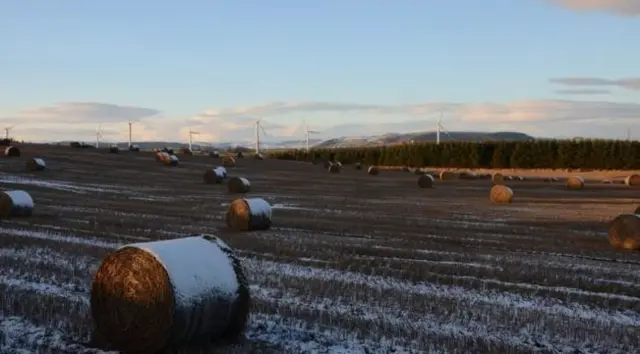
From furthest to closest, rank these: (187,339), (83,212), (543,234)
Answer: (83,212), (543,234), (187,339)

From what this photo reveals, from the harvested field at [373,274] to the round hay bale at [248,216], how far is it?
45 cm

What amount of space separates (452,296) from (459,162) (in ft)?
246

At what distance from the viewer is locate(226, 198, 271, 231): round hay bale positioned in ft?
66.0

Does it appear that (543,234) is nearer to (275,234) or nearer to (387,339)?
(275,234)

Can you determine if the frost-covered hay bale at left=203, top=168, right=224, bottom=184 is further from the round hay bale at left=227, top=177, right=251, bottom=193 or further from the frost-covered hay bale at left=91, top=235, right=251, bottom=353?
the frost-covered hay bale at left=91, top=235, right=251, bottom=353

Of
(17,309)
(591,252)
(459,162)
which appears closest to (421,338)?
(17,309)

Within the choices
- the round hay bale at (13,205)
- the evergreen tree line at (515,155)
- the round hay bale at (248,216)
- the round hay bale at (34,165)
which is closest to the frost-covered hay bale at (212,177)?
the round hay bale at (34,165)

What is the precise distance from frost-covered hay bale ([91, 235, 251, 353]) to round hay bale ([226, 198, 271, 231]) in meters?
11.1

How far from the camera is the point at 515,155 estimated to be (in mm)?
81938

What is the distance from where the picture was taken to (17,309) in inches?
392

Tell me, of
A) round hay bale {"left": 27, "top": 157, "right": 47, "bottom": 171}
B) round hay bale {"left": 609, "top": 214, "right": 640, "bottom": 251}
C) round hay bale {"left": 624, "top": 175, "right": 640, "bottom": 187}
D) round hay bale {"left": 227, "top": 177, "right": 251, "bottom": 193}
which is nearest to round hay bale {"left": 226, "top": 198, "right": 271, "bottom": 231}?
round hay bale {"left": 609, "top": 214, "right": 640, "bottom": 251}

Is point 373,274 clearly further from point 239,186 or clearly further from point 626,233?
point 239,186

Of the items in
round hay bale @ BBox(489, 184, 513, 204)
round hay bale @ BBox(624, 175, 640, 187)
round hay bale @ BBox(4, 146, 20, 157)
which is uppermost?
round hay bale @ BBox(4, 146, 20, 157)

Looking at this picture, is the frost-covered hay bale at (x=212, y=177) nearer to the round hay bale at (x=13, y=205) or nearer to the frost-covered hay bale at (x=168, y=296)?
the round hay bale at (x=13, y=205)
